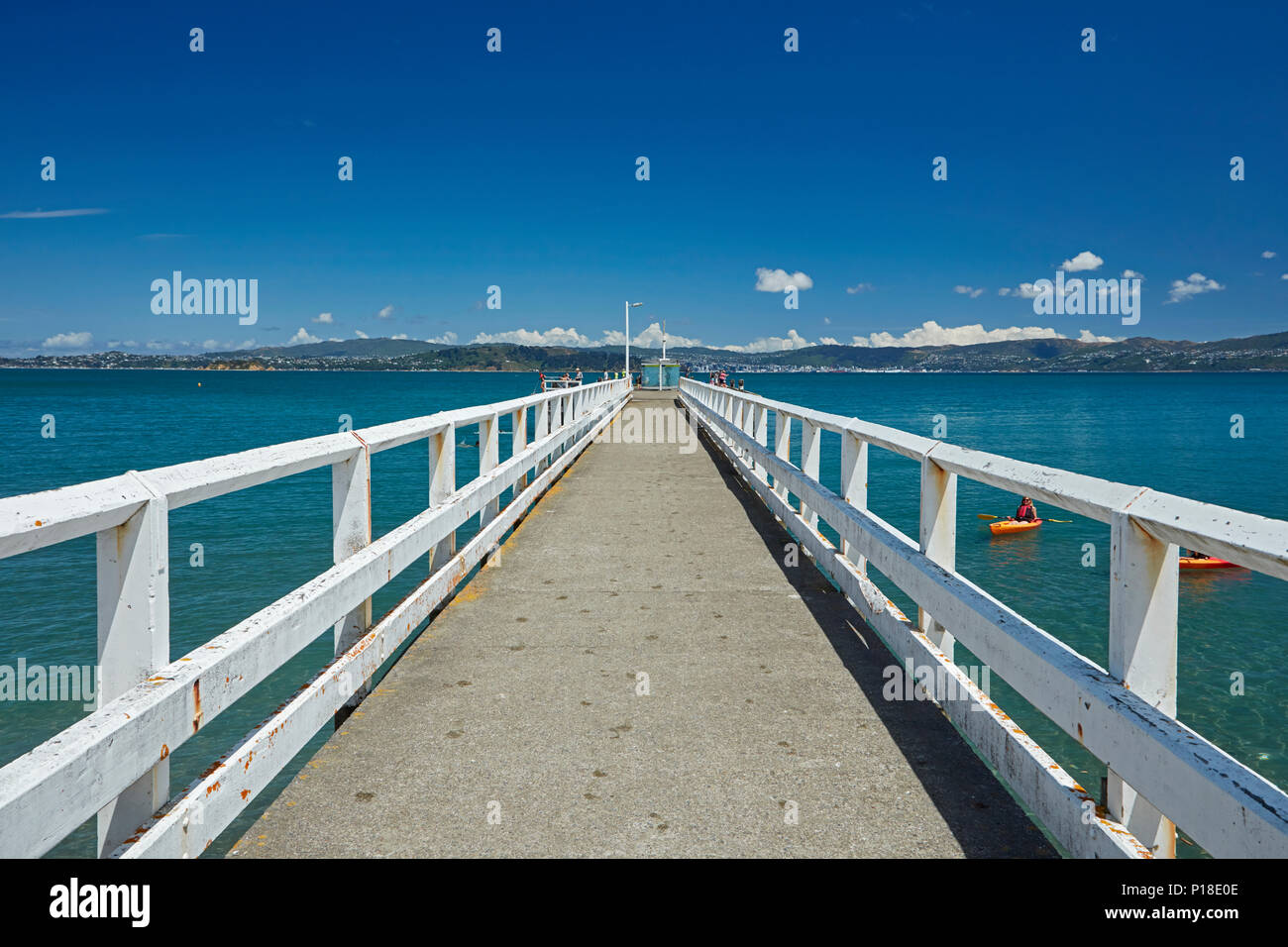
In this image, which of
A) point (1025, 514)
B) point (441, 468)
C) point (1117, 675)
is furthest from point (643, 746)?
point (1025, 514)

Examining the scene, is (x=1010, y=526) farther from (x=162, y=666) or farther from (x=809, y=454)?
(x=162, y=666)

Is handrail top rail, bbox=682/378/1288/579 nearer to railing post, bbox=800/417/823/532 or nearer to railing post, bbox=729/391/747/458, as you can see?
railing post, bbox=800/417/823/532

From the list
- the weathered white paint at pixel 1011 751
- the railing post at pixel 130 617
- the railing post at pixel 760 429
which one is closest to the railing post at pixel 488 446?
the weathered white paint at pixel 1011 751

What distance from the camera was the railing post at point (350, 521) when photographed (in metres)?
4.59

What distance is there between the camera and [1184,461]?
50656 millimetres

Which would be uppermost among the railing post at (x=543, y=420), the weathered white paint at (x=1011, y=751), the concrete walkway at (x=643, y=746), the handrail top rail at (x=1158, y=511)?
the railing post at (x=543, y=420)

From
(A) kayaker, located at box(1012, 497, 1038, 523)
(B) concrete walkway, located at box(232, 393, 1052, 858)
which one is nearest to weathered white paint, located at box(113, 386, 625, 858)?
(B) concrete walkway, located at box(232, 393, 1052, 858)

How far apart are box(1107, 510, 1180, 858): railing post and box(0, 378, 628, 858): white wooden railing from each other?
2.78 metres

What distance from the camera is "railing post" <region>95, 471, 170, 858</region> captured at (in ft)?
8.73

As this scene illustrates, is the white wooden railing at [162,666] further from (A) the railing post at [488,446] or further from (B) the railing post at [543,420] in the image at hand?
(B) the railing post at [543,420]

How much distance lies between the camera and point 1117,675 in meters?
2.90
